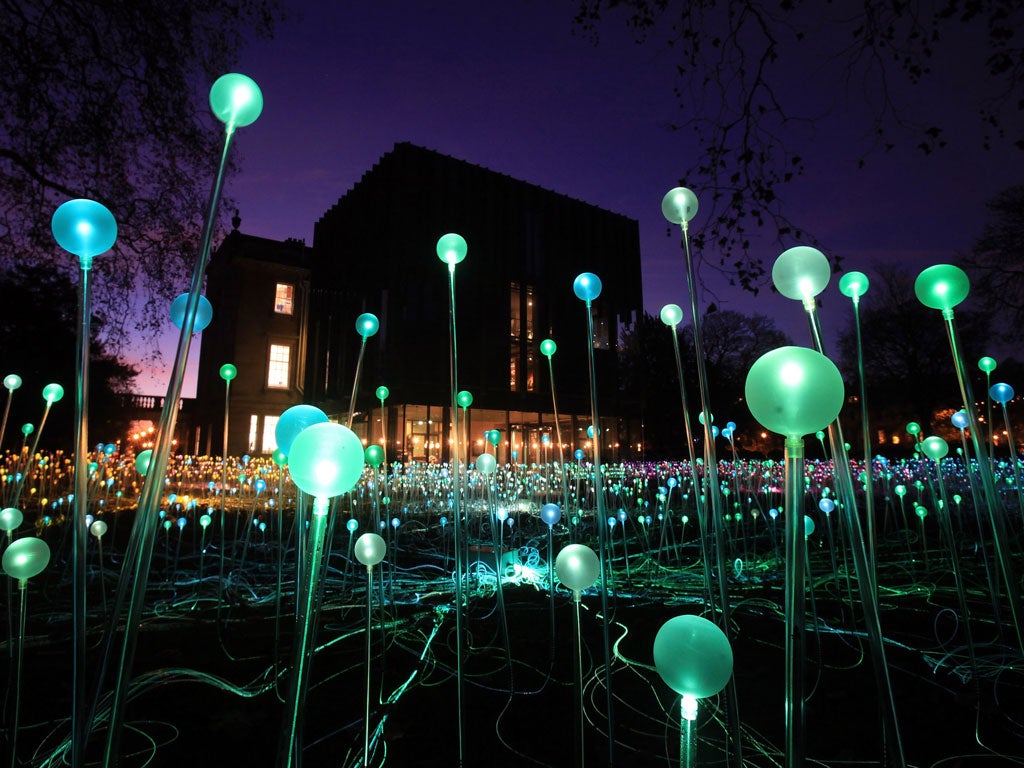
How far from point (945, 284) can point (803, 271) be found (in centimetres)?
104

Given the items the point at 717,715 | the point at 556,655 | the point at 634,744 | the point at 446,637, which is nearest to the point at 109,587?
the point at 446,637

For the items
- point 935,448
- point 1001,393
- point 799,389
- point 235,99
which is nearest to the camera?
point 799,389

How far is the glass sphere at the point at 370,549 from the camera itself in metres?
2.20

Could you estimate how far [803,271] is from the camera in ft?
5.62

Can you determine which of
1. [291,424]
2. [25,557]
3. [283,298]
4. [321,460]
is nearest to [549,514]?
[291,424]

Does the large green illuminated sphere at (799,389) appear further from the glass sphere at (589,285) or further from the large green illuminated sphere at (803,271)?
the glass sphere at (589,285)

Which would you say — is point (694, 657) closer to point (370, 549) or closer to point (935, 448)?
point (370, 549)

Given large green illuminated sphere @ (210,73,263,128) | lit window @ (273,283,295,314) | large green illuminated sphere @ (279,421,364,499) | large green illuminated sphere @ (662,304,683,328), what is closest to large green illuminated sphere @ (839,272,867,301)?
large green illuminated sphere @ (662,304,683,328)

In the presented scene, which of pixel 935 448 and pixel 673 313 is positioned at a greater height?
pixel 673 313

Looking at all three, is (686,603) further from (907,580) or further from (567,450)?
(567,450)

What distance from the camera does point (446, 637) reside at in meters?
3.90

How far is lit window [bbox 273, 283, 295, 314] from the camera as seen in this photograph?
20.6 metres

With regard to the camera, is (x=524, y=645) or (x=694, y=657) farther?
(x=524, y=645)

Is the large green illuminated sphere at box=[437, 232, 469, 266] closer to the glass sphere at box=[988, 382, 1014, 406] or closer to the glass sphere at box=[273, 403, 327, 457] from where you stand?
the glass sphere at box=[273, 403, 327, 457]
